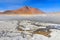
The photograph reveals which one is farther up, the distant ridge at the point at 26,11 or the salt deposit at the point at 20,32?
the distant ridge at the point at 26,11

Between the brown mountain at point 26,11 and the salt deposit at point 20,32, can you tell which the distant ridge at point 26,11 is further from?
the salt deposit at point 20,32

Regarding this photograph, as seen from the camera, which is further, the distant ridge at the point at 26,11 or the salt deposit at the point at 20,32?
the distant ridge at the point at 26,11

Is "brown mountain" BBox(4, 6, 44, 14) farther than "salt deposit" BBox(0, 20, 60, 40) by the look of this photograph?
Yes

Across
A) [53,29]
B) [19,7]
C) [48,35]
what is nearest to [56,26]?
[53,29]

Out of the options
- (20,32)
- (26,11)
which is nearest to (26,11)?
(26,11)

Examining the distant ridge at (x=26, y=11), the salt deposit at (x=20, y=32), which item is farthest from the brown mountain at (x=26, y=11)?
the salt deposit at (x=20, y=32)

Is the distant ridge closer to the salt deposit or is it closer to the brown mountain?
the brown mountain

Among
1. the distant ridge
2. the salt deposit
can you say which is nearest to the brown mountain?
the distant ridge

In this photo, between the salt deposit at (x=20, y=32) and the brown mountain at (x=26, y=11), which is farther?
the brown mountain at (x=26, y=11)

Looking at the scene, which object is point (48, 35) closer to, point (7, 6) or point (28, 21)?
point (28, 21)

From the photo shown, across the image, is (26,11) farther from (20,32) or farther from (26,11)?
(20,32)

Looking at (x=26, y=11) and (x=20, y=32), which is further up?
(x=26, y=11)

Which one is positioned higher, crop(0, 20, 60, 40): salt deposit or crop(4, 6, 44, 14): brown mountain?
crop(4, 6, 44, 14): brown mountain
